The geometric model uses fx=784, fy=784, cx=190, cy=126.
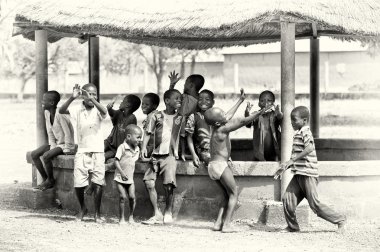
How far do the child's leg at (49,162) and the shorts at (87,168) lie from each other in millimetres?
1021

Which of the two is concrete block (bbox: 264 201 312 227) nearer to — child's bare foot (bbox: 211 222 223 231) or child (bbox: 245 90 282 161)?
child's bare foot (bbox: 211 222 223 231)

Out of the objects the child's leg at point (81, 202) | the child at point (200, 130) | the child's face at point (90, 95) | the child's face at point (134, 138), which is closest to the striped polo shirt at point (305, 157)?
the child at point (200, 130)

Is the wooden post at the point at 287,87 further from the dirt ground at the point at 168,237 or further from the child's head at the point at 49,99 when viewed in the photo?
the child's head at the point at 49,99

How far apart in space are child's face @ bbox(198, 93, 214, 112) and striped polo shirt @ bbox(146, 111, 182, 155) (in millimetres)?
300

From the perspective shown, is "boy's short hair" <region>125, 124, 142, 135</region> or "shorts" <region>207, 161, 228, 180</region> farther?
"boy's short hair" <region>125, 124, 142, 135</region>

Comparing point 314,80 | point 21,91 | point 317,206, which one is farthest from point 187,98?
point 21,91

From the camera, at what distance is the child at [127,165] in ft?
29.7

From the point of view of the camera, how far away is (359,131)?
25.4 m

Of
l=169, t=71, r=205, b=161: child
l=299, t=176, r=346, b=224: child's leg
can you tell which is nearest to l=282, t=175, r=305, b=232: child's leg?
l=299, t=176, r=346, b=224: child's leg

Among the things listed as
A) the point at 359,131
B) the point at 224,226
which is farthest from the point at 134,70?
the point at 224,226

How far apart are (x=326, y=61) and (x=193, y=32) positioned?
36.9 meters

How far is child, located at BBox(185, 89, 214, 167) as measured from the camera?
9133 mm

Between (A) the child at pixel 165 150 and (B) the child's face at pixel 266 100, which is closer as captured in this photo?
(A) the child at pixel 165 150

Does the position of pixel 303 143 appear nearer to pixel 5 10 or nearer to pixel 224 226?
pixel 224 226
